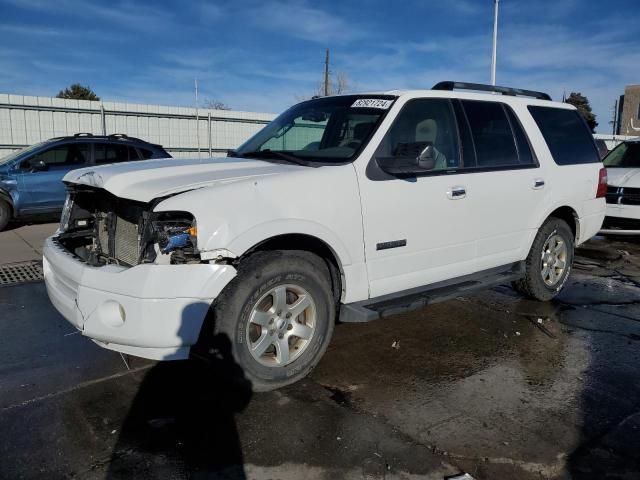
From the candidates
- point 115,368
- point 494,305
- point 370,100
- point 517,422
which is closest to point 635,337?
point 494,305

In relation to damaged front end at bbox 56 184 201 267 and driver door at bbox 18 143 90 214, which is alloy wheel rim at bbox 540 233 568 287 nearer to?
damaged front end at bbox 56 184 201 267

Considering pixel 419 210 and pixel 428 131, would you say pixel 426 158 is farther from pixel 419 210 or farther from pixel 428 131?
pixel 428 131

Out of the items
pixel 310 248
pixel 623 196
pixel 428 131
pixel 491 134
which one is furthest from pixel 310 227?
pixel 623 196

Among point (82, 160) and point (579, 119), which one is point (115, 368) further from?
point (82, 160)

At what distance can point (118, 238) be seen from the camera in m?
3.73

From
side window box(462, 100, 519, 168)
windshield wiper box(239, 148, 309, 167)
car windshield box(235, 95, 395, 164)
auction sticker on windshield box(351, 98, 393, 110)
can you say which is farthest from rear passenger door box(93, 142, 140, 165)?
side window box(462, 100, 519, 168)

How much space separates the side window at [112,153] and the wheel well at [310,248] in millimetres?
7824

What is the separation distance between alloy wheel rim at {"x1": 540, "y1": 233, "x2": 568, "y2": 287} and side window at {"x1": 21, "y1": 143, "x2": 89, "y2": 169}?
27.2ft

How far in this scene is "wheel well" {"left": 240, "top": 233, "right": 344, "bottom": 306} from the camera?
3418mm

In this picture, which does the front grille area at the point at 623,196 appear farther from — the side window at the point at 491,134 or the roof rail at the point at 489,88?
the side window at the point at 491,134

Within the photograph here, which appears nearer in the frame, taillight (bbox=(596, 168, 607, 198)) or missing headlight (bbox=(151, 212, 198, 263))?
missing headlight (bbox=(151, 212, 198, 263))

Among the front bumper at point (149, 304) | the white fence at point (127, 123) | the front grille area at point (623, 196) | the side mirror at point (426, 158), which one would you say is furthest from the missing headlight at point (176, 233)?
the white fence at point (127, 123)

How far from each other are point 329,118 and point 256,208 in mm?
1564

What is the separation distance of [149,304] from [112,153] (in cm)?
828
